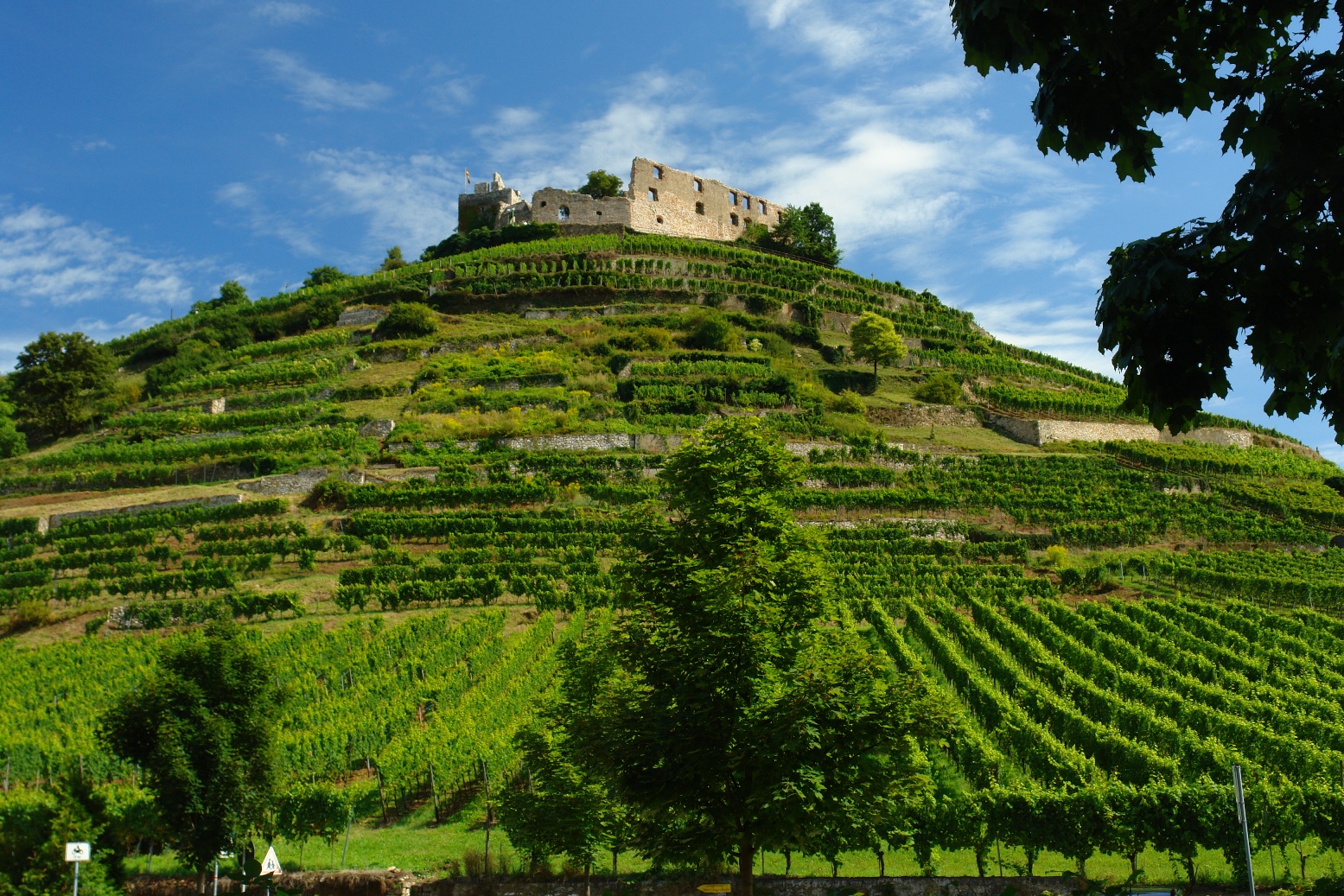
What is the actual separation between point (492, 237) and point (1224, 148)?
3080 inches

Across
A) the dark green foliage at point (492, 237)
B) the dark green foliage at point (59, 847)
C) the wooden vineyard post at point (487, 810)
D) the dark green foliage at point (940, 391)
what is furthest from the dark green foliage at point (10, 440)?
the dark green foliage at point (940, 391)

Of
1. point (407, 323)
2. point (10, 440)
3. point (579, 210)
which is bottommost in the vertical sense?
point (10, 440)

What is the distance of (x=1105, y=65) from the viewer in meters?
4.82

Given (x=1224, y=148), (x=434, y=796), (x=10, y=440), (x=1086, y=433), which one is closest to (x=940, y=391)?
(x=1086, y=433)

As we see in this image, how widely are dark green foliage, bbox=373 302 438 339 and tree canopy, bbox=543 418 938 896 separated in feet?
172

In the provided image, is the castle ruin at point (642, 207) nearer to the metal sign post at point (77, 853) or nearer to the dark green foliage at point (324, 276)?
the dark green foliage at point (324, 276)

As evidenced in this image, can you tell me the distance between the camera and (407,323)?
62.9m

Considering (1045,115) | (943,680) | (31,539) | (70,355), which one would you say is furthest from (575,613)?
(70,355)

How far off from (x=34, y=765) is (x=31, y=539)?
68.6ft

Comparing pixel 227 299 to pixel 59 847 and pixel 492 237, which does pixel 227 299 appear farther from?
pixel 59 847

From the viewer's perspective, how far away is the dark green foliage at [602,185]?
8394 centimetres

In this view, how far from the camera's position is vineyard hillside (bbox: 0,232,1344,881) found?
19.6 m

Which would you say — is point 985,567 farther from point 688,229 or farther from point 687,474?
point 688,229

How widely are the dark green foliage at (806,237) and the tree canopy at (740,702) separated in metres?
72.8
